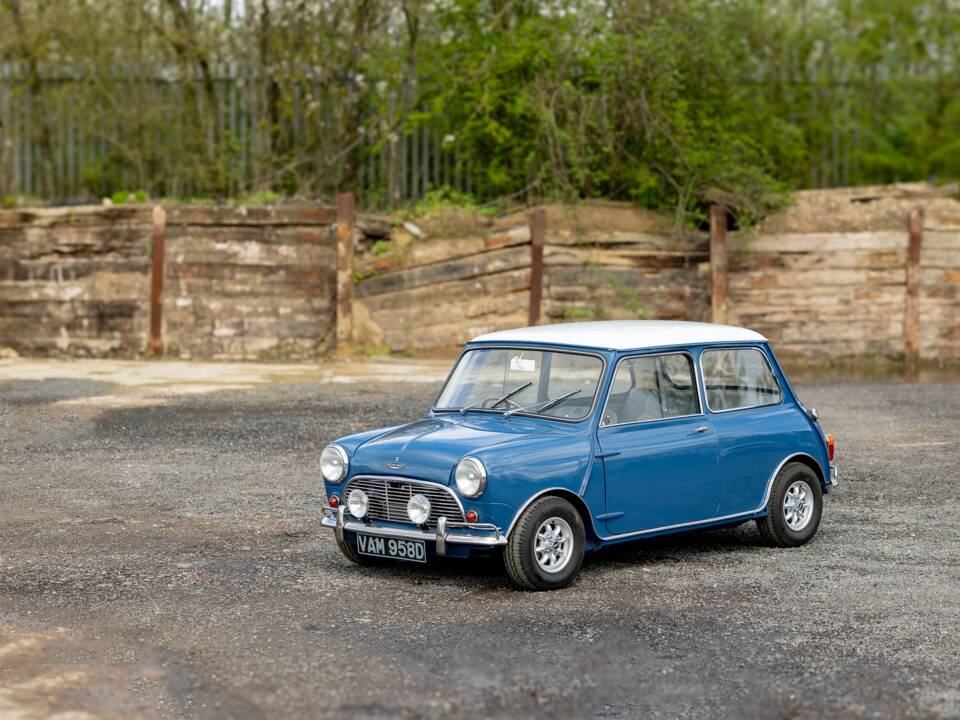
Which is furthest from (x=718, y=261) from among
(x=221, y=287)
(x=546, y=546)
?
(x=546, y=546)

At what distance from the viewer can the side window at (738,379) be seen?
8.74 metres

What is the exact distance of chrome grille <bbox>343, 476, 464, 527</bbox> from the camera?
24.5 feet

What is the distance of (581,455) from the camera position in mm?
7730

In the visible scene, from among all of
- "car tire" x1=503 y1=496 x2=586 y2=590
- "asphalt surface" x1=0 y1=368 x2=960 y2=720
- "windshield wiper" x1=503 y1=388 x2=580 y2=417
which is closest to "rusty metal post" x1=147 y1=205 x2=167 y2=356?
"asphalt surface" x1=0 y1=368 x2=960 y2=720

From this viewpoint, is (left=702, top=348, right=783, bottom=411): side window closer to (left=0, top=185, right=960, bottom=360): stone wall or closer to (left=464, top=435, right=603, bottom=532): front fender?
(left=464, top=435, right=603, bottom=532): front fender

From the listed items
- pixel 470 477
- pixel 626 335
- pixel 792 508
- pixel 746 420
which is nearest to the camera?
pixel 470 477

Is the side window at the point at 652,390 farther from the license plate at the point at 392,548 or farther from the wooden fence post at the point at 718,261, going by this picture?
the wooden fence post at the point at 718,261

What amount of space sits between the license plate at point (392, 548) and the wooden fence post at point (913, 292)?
54.2 feet

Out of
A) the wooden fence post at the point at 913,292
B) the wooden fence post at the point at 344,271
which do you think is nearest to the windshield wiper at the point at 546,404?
the wooden fence post at the point at 344,271

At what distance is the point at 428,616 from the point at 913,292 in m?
17.2

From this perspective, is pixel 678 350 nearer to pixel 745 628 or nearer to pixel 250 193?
pixel 745 628

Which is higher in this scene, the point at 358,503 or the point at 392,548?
the point at 358,503

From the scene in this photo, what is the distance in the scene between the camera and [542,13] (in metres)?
23.4

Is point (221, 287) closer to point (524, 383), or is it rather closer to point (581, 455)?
point (524, 383)
